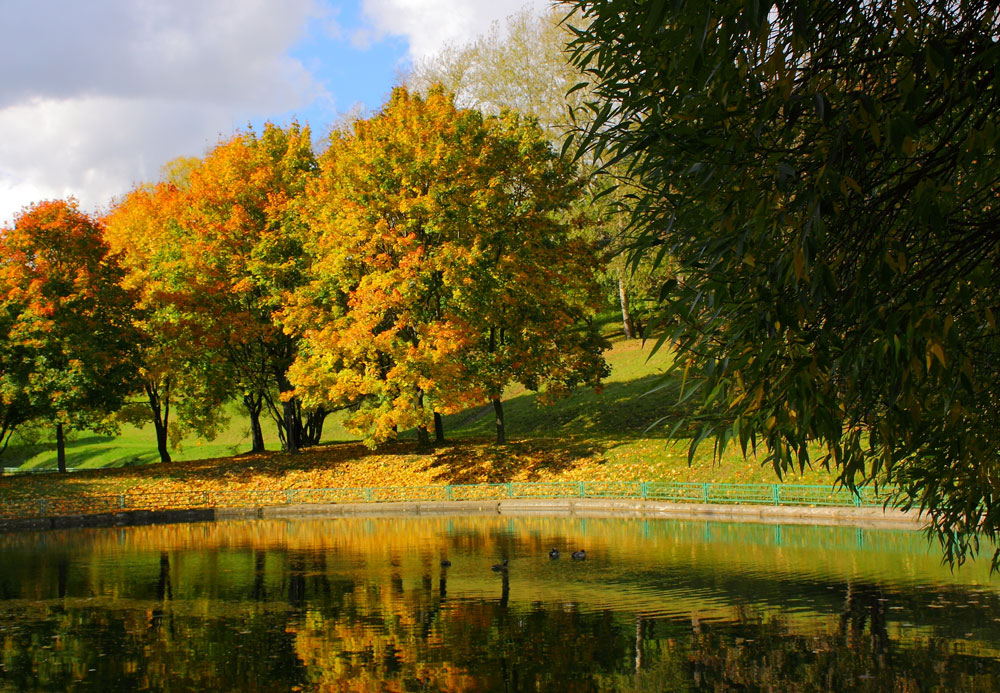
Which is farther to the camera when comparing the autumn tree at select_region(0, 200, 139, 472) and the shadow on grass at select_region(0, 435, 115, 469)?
the shadow on grass at select_region(0, 435, 115, 469)

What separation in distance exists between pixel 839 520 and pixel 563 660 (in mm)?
14960

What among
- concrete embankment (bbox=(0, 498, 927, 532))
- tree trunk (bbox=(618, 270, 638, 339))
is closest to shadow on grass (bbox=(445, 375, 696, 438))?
concrete embankment (bbox=(0, 498, 927, 532))

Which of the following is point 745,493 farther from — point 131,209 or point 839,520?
point 131,209

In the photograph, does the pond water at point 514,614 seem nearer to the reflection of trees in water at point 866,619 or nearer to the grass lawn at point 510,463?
the reflection of trees in water at point 866,619

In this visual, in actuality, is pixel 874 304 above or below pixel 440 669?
above

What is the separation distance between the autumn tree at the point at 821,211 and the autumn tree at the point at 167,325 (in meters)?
34.1

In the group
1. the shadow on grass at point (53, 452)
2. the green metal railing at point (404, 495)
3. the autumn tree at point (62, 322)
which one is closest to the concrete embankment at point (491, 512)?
the green metal railing at point (404, 495)

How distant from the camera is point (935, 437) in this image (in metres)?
7.36

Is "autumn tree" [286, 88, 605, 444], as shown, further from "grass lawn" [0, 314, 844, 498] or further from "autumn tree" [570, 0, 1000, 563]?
"autumn tree" [570, 0, 1000, 563]

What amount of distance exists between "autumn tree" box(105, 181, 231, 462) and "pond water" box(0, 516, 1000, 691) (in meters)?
15.6

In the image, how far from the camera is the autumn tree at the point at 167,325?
38594mm

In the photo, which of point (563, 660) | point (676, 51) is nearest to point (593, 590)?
point (563, 660)

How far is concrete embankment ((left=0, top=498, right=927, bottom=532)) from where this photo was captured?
25391 millimetres

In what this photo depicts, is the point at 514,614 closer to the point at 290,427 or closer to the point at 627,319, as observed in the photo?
the point at 290,427
